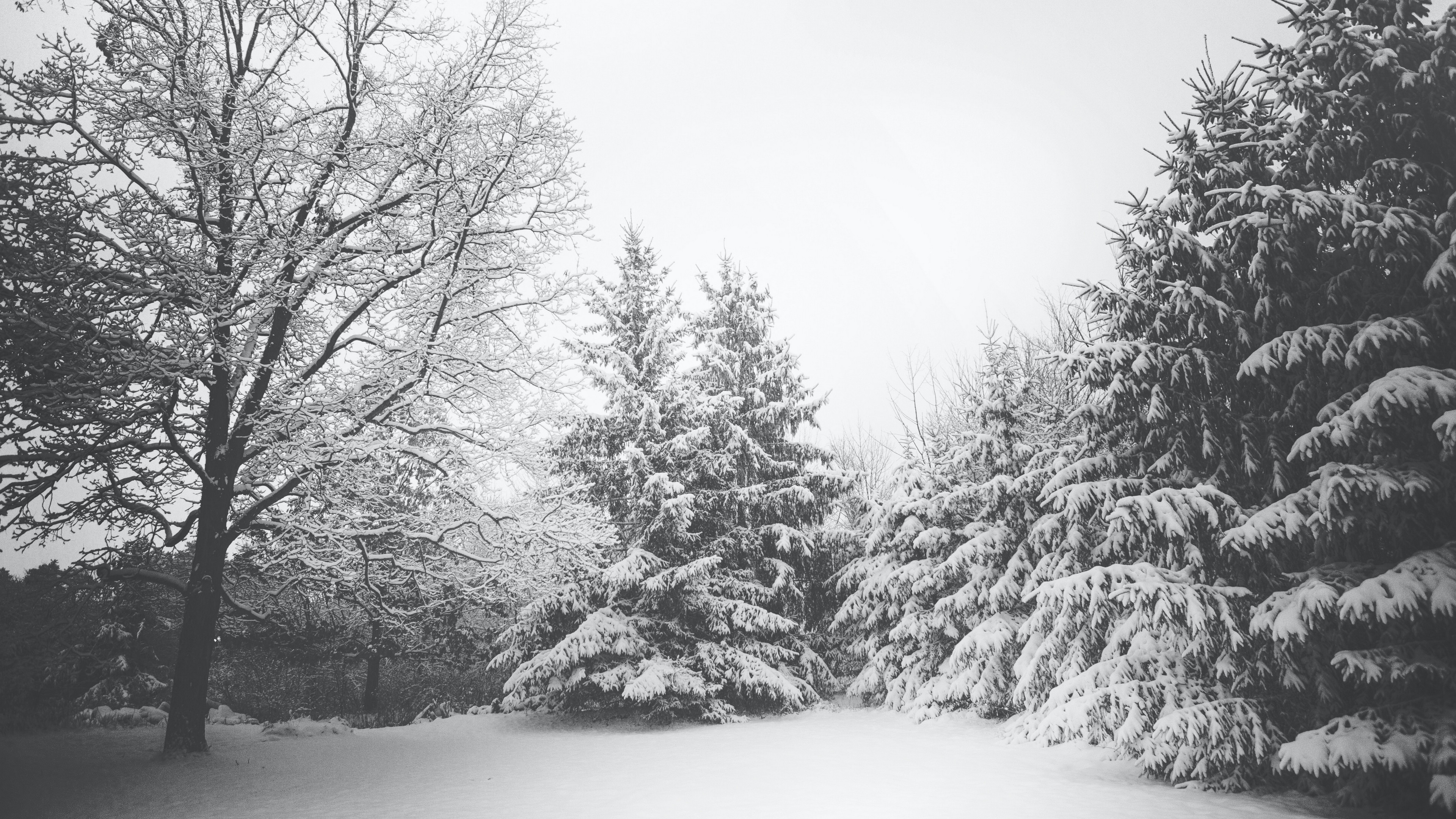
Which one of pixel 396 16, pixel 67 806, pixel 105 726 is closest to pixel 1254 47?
pixel 396 16

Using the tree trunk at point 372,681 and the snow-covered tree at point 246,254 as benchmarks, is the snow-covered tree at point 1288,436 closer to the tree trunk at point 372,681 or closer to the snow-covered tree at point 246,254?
the snow-covered tree at point 246,254

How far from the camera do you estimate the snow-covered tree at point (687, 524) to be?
15.3 metres

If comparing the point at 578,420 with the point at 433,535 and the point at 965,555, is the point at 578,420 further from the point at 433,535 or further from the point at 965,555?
the point at 965,555

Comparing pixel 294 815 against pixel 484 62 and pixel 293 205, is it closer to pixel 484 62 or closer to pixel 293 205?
pixel 293 205

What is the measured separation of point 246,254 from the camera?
8977 millimetres

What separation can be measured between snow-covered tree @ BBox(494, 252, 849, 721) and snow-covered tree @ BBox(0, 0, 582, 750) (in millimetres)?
5378

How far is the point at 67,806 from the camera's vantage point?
7.01m

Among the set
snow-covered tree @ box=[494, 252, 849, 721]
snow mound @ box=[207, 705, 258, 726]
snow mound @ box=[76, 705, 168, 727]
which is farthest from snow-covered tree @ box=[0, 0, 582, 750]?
snow mound @ box=[207, 705, 258, 726]

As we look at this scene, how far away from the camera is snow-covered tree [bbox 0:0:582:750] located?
822 centimetres

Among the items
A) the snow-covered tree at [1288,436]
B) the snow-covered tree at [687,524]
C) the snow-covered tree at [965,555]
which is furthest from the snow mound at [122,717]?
the snow-covered tree at [1288,436]

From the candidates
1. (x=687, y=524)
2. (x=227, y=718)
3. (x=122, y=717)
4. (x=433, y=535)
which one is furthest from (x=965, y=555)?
(x=122, y=717)

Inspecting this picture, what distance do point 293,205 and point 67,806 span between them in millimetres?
8229

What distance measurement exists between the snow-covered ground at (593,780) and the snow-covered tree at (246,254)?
1.65 metres

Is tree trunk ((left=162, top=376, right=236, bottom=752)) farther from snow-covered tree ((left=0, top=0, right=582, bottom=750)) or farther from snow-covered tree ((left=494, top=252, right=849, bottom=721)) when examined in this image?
snow-covered tree ((left=494, top=252, right=849, bottom=721))
